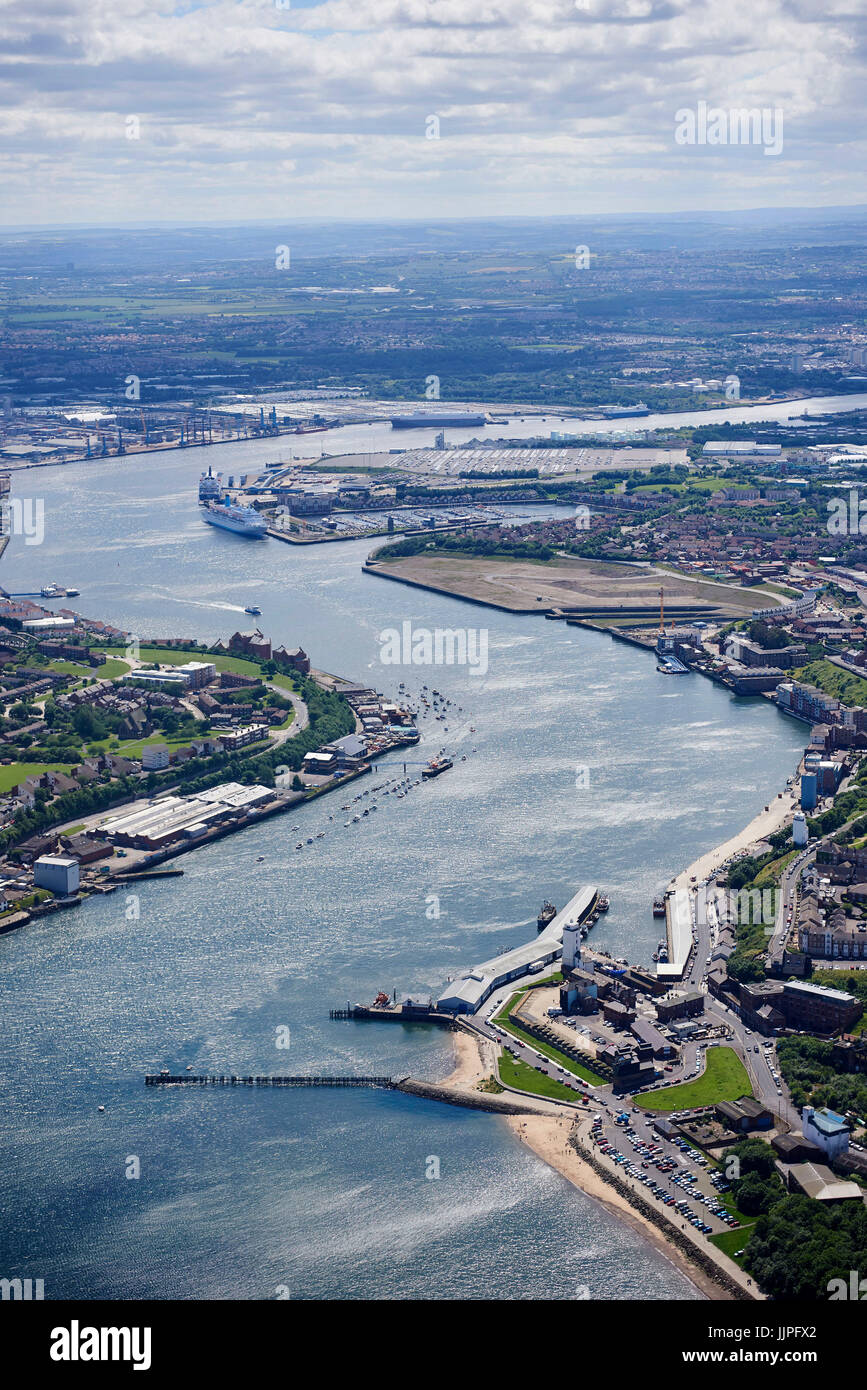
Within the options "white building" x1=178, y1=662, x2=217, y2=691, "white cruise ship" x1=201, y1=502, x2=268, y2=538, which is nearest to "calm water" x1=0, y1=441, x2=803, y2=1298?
"white building" x1=178, y1=662, x2=217, y2=691

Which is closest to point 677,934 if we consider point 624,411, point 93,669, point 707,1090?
point 707,1090

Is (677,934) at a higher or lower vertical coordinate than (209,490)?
lower

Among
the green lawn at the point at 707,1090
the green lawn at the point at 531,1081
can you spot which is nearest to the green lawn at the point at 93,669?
the green lawn at the point at 531,1081

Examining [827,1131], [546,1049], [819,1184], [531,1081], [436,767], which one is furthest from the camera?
[436,767]

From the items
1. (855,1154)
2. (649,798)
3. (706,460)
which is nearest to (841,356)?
(706,460)
